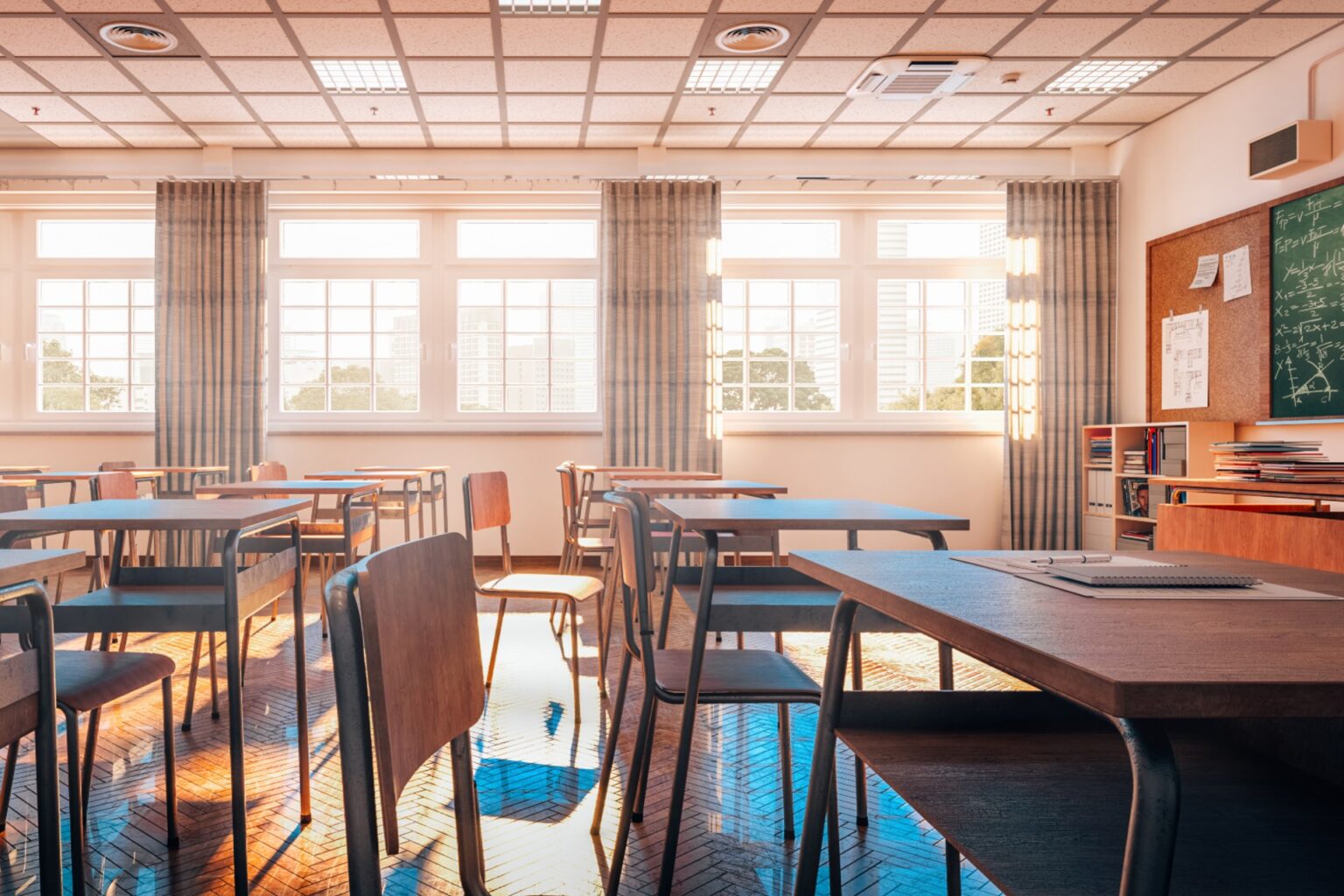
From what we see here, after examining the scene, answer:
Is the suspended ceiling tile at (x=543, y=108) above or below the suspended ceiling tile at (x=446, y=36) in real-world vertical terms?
above

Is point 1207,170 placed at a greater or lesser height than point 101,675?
greater

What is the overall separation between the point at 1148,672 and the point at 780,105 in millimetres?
5837

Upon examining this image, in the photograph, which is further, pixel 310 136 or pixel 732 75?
pixel 310 136

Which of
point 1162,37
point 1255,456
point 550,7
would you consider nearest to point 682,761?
point 1255,456

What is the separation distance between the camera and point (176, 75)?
5324 millimetres

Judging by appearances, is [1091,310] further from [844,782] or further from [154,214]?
[154,214]

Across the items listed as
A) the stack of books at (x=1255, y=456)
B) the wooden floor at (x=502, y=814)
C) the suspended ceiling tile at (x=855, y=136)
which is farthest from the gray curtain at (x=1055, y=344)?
the wooden floor at (x=502, y=814)

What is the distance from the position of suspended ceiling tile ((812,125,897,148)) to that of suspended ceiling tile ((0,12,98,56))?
4.57 m

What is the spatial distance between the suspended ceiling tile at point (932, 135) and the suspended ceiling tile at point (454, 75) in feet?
9.59

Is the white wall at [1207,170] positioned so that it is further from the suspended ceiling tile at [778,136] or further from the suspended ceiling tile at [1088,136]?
the suspended ceiling tile at [778,136]

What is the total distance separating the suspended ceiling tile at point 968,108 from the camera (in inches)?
227

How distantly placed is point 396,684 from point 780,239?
7045 millimetres

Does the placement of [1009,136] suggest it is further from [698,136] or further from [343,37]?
[343,37]

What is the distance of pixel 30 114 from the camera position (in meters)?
5.97
